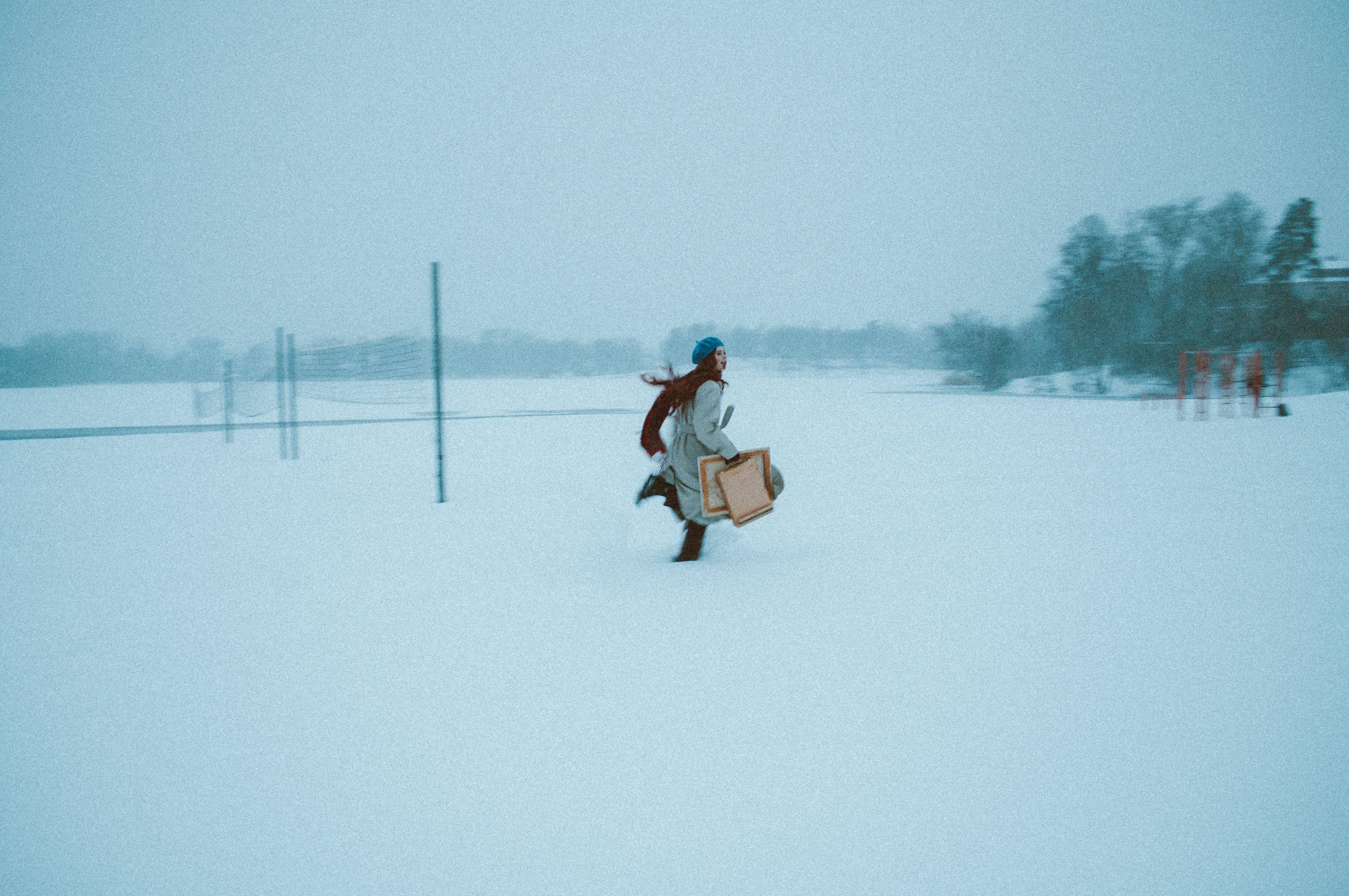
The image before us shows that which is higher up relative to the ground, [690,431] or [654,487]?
[690,431]

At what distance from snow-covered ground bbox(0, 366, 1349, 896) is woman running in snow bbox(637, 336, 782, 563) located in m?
0.50

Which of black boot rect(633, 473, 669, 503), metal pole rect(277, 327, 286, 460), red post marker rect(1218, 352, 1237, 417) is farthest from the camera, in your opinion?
red post marker rect(1218, 352, 1237, 417)

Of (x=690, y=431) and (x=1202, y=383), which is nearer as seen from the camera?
(x=690, y=431)

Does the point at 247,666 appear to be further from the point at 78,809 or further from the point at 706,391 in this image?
the point at 706,391

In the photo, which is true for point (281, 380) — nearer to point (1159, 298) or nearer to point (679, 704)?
point (679, 704)

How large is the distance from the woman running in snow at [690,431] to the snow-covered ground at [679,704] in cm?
50

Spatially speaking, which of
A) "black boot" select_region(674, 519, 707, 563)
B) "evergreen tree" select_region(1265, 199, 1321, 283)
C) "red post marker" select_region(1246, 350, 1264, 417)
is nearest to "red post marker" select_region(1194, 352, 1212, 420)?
"red post marker" select_region(1246, 350, 1264, 417)

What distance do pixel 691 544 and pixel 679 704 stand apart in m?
2.63

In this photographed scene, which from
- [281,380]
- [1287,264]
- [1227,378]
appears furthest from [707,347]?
[1287,264]

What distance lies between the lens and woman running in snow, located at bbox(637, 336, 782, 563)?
5195 mm

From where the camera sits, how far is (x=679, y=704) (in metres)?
3.13

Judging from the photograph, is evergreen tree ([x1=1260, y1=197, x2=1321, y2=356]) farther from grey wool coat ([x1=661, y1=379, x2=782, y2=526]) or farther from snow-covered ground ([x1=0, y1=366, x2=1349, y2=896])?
grey wool coat ([x1=661, y1=379, x2=782, y2=526])

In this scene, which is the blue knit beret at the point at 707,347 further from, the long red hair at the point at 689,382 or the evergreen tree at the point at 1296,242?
the evergreen tree at the point at 1296,242

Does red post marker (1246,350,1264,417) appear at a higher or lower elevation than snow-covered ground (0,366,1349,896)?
higher
